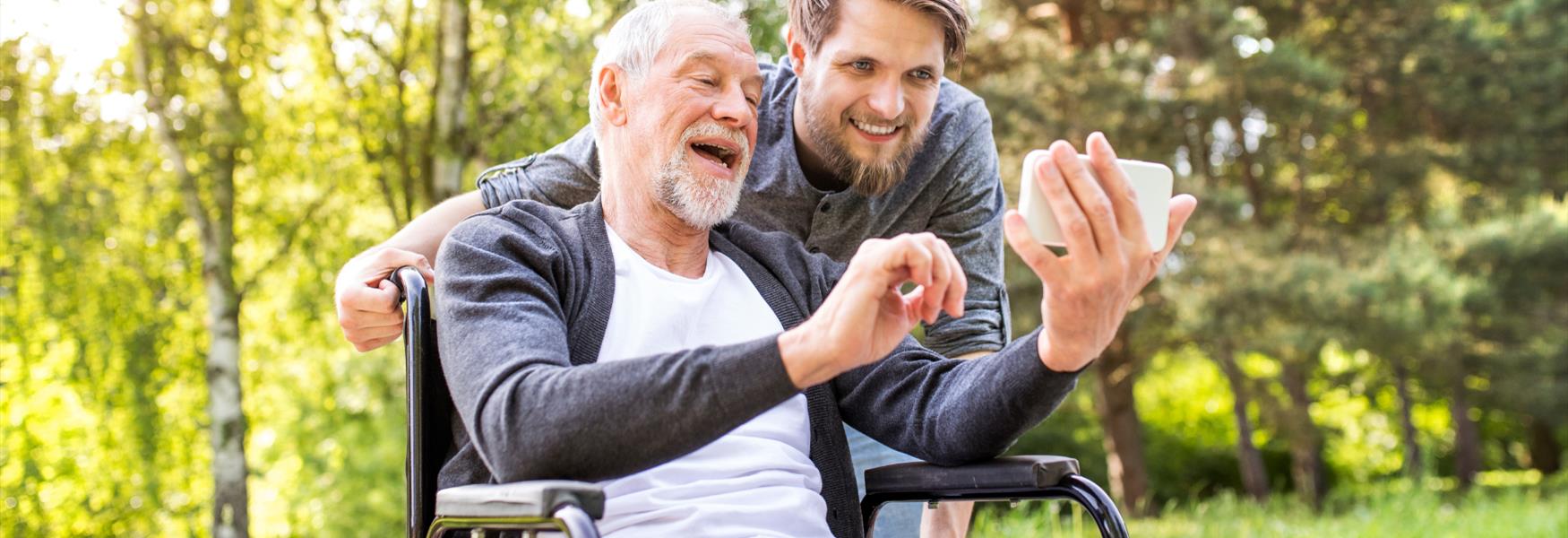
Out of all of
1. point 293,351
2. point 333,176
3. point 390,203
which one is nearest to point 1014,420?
point 390,203

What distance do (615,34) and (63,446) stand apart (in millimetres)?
9848

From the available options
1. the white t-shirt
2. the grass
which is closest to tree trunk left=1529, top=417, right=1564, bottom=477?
the grass

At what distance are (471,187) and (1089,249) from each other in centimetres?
928

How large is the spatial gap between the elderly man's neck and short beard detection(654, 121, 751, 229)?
0.04 meters

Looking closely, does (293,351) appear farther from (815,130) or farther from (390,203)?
(815,130)

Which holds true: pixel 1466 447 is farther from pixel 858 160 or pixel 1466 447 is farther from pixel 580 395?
pixel 580 395

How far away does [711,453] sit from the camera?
164 centimetres

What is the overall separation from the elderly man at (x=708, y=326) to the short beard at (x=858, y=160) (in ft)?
0.78

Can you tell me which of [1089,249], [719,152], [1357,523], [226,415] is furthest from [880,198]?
[226,415]

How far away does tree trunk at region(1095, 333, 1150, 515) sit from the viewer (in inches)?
507

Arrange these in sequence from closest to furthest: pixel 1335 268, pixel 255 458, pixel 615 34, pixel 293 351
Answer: pixel 615 34 → pixel 1335 268 → pixel 293 351 → pixel 255 458

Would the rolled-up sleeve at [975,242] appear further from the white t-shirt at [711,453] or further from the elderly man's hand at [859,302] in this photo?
the elderly man's hand at [859,302]

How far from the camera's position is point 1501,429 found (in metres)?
23.0

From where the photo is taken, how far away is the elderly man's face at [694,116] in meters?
1.74
